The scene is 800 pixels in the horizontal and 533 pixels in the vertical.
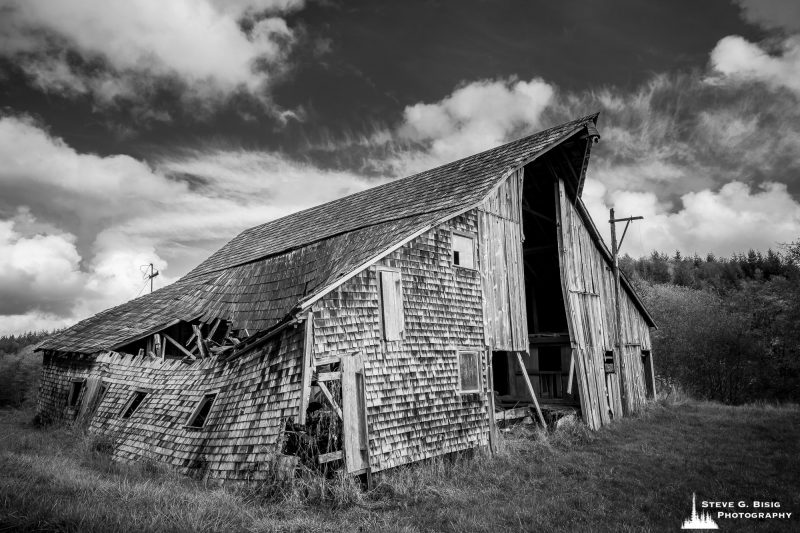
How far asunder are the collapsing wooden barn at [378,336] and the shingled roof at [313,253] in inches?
3.8

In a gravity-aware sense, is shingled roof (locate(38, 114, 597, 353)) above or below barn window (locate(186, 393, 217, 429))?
above

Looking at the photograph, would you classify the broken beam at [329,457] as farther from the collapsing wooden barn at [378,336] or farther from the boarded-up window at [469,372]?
the boarded-up window at [469,372]

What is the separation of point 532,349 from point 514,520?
11.9 m

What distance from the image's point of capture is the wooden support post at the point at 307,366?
9164 millimetres

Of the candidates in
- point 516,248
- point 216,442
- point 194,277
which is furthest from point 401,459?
point 194,277

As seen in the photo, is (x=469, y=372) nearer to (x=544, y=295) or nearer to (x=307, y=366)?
(x=307, y=366)

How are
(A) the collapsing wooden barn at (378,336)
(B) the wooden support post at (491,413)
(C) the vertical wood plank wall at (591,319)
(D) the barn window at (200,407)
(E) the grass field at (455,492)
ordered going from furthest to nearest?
(C) the vertical wood plank wall at (591,319)
(B) the wooden support post at (491,413)
(D) the barn window at (200,407)
(A) the collapsing wooden barn at (378,336)
(E) the grass field at (455,492)

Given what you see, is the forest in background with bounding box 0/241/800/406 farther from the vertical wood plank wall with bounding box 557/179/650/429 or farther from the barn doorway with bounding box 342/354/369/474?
the barn doorway with bounding box 342/354/369/474

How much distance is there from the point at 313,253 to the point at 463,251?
507cm

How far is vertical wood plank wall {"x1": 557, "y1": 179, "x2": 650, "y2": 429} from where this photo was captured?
53.8 feet

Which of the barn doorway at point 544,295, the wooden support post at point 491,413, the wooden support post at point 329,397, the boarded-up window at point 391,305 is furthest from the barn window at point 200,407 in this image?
the barn doorway at point 544,295

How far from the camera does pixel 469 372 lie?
41.6 feet

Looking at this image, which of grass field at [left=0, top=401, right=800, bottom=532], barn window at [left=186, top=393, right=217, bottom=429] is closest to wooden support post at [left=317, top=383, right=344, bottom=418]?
grass field at [left=0, top=401, right=800, bottom=532]

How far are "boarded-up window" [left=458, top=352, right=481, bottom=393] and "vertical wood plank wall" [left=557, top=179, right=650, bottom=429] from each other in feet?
16.5
